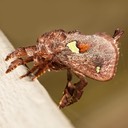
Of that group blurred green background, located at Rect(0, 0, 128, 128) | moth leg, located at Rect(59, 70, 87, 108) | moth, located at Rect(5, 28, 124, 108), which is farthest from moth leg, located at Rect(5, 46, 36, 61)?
blurred green background, located at Rect(0, 0, 128, 128)

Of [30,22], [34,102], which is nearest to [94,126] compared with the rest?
[30,22]

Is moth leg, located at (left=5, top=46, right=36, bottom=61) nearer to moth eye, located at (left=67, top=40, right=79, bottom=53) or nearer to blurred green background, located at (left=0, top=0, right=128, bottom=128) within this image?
moth eye, located at (left=67, top=40, right=79, bottom=53)

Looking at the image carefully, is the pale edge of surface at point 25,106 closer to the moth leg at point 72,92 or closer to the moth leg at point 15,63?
the moth leg at point 15,63

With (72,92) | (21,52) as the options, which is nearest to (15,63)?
(21,52)

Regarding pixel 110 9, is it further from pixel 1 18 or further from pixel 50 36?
pixel 50 36

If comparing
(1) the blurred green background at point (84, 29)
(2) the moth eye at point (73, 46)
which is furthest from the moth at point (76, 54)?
(1) the blurred green background at point (84, 29)

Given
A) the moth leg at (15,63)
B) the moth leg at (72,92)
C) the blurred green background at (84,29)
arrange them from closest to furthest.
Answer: the moth leg at (15,63) → the moth leg at (72,92) → the blurred green background at (84,29)
